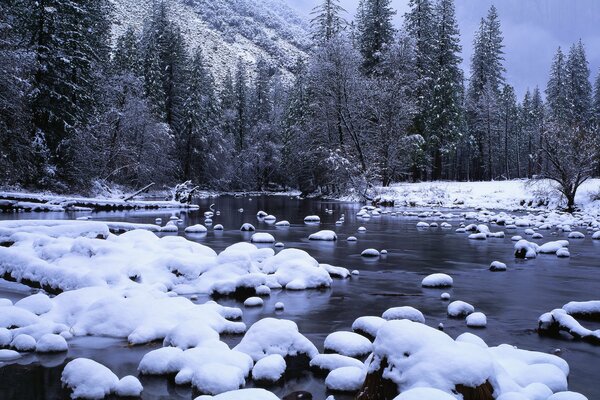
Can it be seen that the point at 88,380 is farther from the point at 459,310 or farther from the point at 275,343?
the point at 459,310

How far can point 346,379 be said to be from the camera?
4.22m

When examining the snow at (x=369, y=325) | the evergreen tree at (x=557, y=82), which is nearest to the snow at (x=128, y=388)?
the snow at (x=369, y=325)

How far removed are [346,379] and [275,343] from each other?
1.01 meters

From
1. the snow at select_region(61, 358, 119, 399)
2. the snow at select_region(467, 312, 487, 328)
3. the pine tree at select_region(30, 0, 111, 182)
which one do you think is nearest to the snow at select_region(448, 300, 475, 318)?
the snow at select_region(467, 312, 487, 328)

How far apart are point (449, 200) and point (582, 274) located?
22855 mm

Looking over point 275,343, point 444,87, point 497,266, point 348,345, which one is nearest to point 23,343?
point 275,343

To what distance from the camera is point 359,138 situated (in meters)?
36.2

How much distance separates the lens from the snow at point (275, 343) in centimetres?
491

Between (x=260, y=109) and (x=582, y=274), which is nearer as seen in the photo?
(x=582, y=274)

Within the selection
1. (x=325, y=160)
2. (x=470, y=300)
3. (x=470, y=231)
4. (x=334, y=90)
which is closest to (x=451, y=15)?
(x=334, y=90)

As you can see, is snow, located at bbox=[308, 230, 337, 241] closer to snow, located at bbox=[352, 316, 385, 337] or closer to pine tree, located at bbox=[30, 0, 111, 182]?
snow, located at bbox=[352, 316, 385, 337]

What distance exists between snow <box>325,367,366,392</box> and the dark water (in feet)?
0.29

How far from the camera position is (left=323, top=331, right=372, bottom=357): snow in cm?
498

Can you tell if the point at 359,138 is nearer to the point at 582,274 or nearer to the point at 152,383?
the point at 582,274
